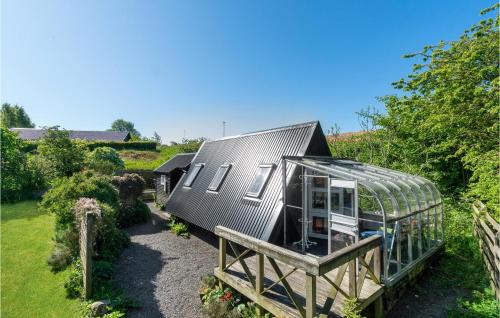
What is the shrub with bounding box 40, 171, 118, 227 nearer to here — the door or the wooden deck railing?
the wooden deck railing

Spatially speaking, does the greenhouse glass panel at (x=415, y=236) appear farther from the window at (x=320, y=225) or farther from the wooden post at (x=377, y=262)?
the window at (x=320, y=225)

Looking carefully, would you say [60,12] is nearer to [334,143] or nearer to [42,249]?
[42,249]

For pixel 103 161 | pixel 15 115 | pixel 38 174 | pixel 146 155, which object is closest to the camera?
pixel 103 161

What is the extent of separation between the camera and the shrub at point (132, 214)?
41.9 feet

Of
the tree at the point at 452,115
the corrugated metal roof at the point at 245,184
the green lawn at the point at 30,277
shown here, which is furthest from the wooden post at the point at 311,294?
the tree at the point at 452,115

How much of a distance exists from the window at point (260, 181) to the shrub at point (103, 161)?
13.4 m

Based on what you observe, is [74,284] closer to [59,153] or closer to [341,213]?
[341,213]

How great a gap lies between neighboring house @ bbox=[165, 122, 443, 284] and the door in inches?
1.0

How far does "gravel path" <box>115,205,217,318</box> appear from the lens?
5.71 meters


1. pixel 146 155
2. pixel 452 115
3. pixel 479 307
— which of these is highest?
pixel 452 115

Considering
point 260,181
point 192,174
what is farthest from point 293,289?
point 192,174

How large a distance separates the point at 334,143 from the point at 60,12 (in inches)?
573

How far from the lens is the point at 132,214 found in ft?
42.9

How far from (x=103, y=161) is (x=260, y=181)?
48.7 feet
